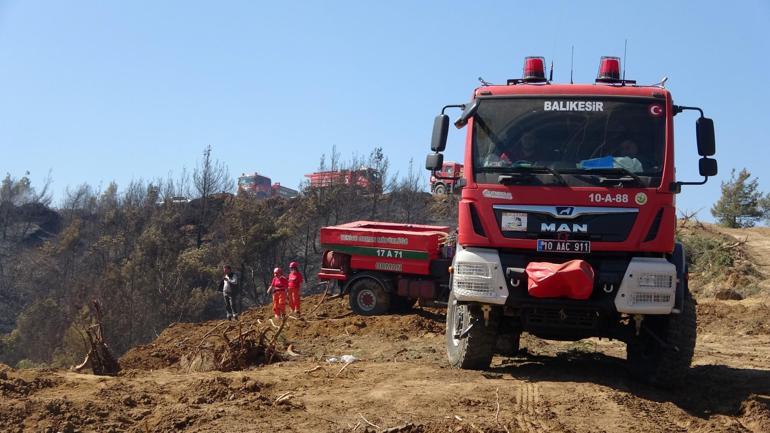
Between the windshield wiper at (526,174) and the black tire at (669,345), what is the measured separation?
1.99 metres

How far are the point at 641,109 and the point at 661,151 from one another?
1.74 feet

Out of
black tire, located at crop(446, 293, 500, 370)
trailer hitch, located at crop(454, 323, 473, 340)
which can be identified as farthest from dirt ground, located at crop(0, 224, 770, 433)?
trailer hitch, located at crop(454, 323, 473, 340)

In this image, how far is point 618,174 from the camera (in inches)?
315

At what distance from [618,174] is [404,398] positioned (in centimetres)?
323

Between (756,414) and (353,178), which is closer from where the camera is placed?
(756,414)

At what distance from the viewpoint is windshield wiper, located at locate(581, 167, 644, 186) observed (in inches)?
312

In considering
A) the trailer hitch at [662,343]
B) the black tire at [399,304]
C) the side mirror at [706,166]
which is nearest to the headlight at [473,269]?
Answer: the trailer hitch at [662,343]

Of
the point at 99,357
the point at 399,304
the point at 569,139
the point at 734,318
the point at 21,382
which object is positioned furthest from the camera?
the point at 399,304

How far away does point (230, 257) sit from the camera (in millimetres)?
42594

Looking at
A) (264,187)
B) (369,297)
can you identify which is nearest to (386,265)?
(369,297)

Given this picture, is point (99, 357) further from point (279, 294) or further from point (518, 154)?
point (518, 154)

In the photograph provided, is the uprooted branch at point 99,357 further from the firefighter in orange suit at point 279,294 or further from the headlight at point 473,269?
the firefighter in orange suit at point 279,294

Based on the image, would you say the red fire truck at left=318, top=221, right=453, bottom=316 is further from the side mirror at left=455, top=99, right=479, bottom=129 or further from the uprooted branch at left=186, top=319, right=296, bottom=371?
the side mirror at left=455, top=99, right=479, bottom=129

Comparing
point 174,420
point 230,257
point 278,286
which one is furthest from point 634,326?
point 230,257
